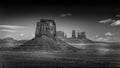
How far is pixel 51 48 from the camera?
6634 inches

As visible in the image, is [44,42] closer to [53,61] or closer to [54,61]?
[53,61]

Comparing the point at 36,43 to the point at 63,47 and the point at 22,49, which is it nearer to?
the point at 22,49

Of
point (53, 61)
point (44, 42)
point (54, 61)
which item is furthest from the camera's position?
point (44, 42)

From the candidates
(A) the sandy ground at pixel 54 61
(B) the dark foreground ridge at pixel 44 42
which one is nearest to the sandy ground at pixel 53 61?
(A) the sandy ground at pixel 54 61

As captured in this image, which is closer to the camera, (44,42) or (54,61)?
(54,61)

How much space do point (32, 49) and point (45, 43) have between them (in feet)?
45.6

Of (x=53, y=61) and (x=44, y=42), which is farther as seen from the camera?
(x=44, y=42)

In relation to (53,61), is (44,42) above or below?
above

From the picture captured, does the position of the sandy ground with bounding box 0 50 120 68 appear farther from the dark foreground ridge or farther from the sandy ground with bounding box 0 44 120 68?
the dark foreground ridge

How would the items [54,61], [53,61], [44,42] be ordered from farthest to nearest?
1. [44,42]
2. [53,61]
3. [54,61]

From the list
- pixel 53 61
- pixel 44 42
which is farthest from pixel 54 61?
pixel 44 42

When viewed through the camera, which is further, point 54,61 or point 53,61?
A: point 53,61

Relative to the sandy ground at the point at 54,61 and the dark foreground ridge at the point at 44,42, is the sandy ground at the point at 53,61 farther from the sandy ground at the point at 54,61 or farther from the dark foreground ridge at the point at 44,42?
the dark foreground ridge at the point at 44,42

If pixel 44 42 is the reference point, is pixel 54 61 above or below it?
below
